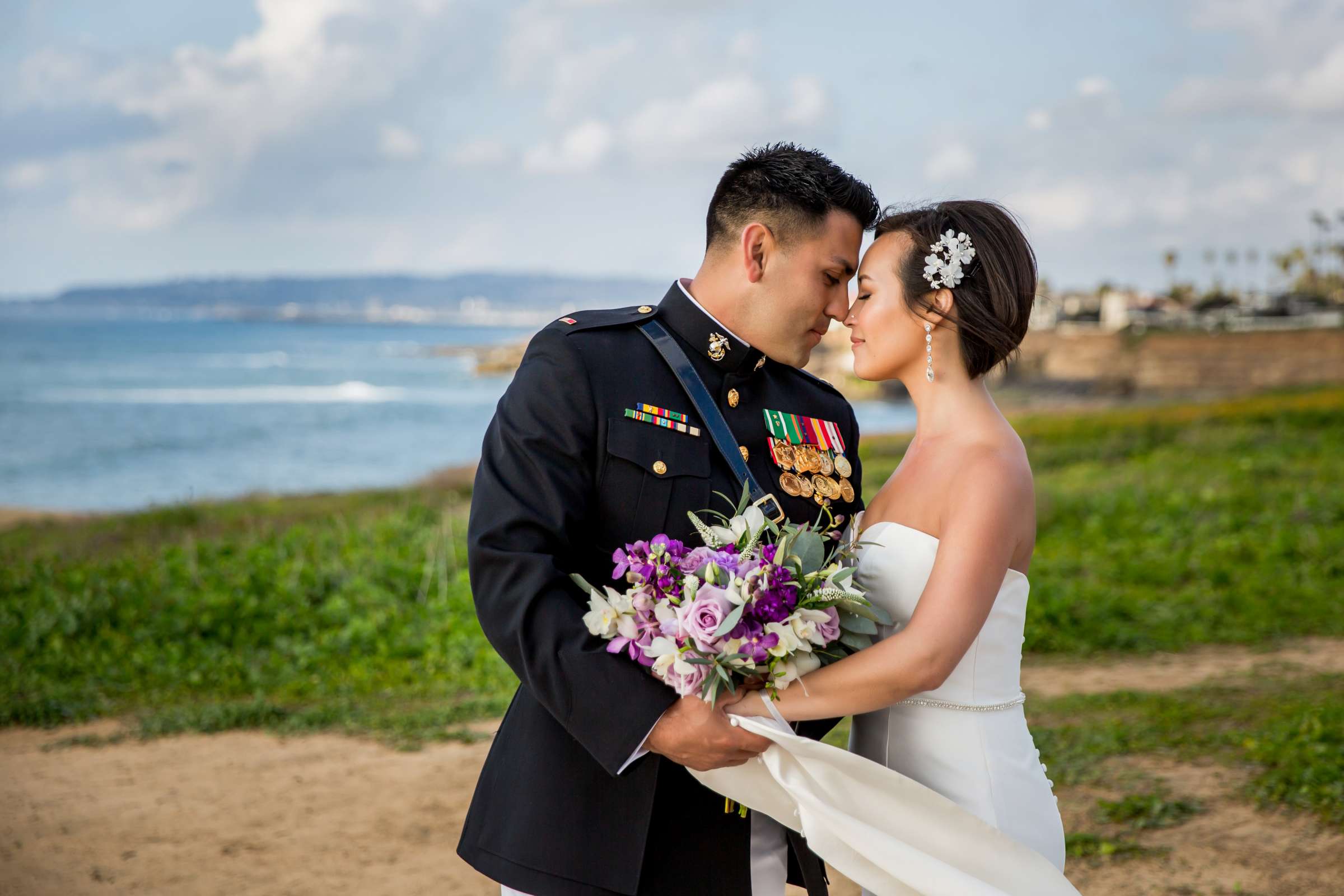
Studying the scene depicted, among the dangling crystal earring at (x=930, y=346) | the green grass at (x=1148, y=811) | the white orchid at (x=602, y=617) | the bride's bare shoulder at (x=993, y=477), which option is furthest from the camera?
the green grass at (x=1148, y=811)

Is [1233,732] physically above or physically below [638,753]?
below

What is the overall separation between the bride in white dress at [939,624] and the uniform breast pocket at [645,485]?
17.3 inches

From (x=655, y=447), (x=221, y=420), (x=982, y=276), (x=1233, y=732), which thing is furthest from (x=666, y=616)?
(x=221, y=420)

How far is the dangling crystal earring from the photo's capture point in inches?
111

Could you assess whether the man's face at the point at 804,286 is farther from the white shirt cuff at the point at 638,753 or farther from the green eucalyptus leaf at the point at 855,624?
the white shirt cuff at the point at 638,753

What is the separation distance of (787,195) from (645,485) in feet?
2.65

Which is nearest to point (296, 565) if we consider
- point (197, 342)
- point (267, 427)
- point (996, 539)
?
point (996, 539)

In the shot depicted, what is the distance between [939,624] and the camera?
7.97 ft

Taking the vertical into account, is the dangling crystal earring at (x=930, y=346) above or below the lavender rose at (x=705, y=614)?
above

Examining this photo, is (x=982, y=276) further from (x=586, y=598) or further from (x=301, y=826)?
(x=301, y=826)

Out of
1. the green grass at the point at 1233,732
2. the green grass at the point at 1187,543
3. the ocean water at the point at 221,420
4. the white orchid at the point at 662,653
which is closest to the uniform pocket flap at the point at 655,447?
the white orchid at the point at 662,653

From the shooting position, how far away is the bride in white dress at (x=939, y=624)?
2.44m

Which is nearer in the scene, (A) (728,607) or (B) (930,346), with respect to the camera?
(A) (728,607)

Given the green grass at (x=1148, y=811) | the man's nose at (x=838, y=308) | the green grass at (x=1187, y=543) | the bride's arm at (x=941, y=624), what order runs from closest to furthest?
the bride's arm at (x=941, y=624) → the man's nose at (x=838, y=308) → the green grass at (x=1148, y=811) → the green grass at (x=1187, y=543)
